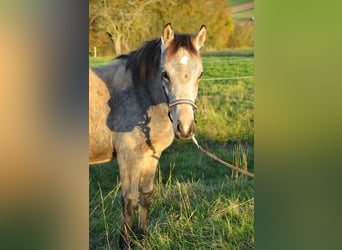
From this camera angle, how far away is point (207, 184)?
3.77 metres

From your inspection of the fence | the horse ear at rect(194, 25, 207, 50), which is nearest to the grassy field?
the fence

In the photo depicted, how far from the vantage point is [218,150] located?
379cm

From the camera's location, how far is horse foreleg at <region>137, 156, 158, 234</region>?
372 centimetres

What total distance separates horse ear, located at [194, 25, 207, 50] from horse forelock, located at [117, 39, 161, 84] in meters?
0.26

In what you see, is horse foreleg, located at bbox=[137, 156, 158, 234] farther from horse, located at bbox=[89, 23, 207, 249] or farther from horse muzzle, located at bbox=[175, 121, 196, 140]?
horse muzzle, located at bbox=[175, 121, 196, 140]

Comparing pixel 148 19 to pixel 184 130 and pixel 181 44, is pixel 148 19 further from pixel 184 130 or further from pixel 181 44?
pixel 184 130

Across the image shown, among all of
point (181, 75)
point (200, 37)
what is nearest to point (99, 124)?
point (181, 75)

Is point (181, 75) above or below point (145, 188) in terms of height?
above

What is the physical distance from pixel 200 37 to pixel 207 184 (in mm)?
1034
